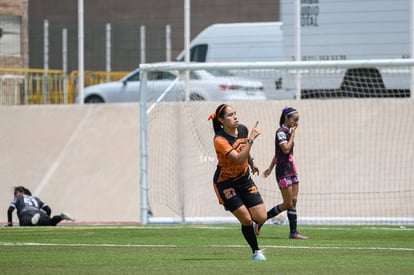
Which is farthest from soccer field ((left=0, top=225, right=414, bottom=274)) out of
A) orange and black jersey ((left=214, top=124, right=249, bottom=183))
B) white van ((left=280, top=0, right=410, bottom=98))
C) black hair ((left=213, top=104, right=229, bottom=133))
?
white van ((left=280, top=0, right=410, bottom=98))

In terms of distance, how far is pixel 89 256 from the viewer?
44.9 feet

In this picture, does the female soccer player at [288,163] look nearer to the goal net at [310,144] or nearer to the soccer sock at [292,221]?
the soccer sock at [292,221]

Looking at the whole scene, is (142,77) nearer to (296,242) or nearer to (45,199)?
(45,199)

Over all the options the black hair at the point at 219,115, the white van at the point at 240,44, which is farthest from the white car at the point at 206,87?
the black hair at the point at 219,115

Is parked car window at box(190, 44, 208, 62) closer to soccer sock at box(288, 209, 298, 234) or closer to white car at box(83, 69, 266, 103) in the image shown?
white car at box(83, 69, 266, 103)

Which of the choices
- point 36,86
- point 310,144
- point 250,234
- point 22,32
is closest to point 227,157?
point 250,234

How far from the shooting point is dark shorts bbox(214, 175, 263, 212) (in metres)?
13.0

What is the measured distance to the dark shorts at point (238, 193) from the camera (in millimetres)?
13023

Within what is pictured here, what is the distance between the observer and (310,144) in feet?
77.2

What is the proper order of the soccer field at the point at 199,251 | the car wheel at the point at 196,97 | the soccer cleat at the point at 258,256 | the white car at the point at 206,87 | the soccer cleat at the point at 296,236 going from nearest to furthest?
Answer: the soccer field at the point at 199,251
the soccer cleat at the point at 258,256
the soccer cleat at the point at 296,236
the white car at the point at 206,87
the car wheel at the point at 196,97

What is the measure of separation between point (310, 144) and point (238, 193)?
10.6 metres

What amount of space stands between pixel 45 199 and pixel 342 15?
8.04m

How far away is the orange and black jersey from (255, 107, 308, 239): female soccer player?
138 inches

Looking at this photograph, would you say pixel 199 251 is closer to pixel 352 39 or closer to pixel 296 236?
pixel 296 236
